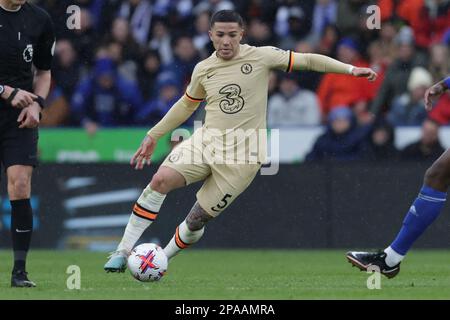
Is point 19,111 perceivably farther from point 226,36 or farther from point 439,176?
point 439,176

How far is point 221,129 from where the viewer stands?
986 centimetres

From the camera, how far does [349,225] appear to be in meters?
14.8

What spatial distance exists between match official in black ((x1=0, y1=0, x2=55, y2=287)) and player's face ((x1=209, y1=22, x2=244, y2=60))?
4.82 ft

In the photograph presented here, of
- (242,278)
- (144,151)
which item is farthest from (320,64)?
(242,278)

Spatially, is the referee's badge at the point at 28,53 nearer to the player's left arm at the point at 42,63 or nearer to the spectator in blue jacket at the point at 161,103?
the player's left arm at the point at 42,63

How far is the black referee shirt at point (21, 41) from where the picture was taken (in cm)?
898

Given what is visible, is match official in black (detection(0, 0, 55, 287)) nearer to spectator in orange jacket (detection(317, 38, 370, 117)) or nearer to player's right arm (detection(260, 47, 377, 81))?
player's right arm (detection(260, 47, 377, 81))

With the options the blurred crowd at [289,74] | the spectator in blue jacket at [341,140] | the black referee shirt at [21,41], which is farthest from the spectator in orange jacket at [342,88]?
the black referee shirt at [21,41]

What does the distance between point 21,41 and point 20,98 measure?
50 cm

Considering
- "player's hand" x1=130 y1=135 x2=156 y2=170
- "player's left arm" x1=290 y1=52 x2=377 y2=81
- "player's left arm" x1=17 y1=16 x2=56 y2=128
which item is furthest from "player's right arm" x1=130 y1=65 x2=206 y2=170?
"player's left arm" x1=17 y1=16 x2=56 y2=128

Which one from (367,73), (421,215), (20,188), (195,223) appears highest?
(367,73)

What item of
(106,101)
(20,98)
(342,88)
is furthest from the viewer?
(106,101)
